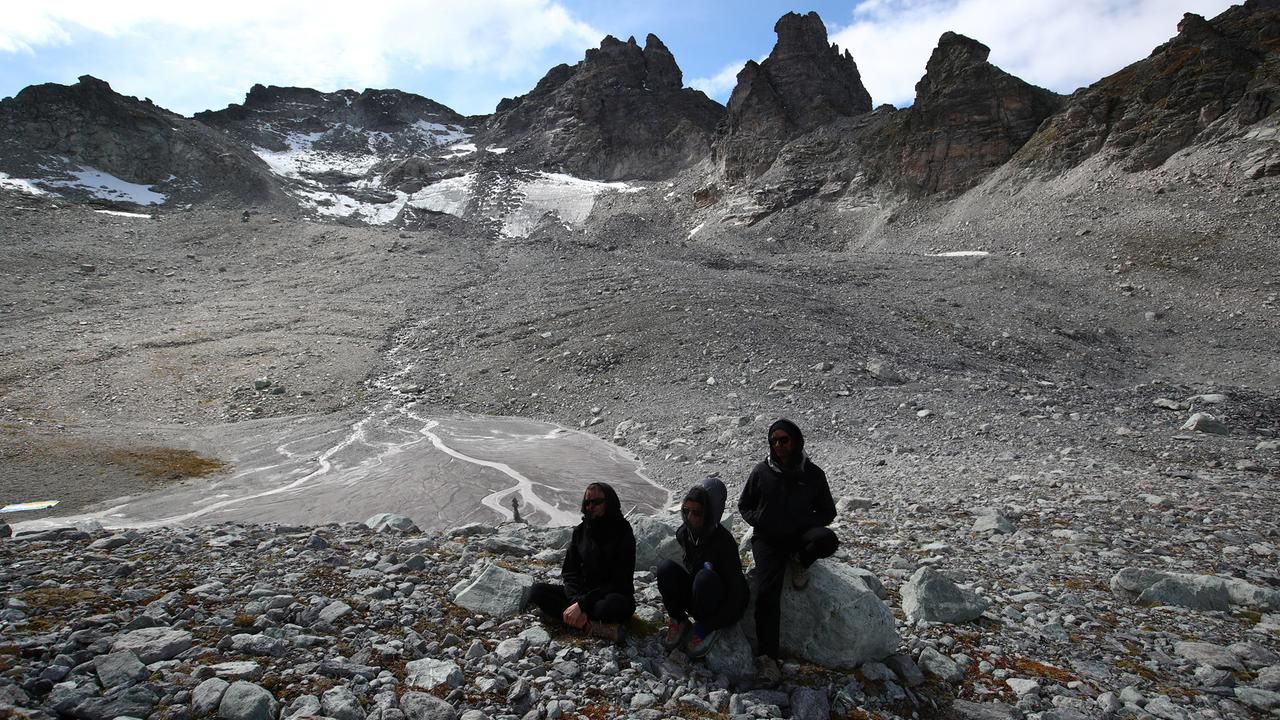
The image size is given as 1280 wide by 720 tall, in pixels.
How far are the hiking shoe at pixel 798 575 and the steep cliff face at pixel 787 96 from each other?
6912cm

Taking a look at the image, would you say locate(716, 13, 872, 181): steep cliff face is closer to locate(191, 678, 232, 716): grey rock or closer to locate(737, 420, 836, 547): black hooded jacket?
locate(737, 420, 836, 547): black hooded jacket

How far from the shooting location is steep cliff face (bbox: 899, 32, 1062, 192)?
167 feet

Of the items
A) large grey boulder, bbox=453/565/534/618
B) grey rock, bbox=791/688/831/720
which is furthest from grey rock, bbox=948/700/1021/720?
large grey boulder, bbox=453/565/534/618

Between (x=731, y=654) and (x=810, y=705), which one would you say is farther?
(x=731, y=654)

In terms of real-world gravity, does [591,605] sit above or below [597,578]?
below

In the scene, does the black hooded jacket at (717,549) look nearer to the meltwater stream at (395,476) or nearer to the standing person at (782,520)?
the standing person at (782,520)

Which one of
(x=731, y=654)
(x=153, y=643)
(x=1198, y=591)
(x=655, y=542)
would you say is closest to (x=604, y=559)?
(x=731, y=654)

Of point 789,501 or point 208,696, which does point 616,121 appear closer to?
point 789,501

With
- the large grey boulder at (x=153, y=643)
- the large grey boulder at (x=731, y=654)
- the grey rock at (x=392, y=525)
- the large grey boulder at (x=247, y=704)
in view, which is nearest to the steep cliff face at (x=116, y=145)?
the grey rock at (x=392, y=525)

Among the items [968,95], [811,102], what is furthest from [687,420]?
[811,102]

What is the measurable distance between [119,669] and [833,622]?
4.47m

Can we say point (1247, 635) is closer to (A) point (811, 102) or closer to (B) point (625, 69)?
(A) point (811, 102)

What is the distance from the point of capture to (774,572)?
4.68 m

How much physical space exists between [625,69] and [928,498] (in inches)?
4770
